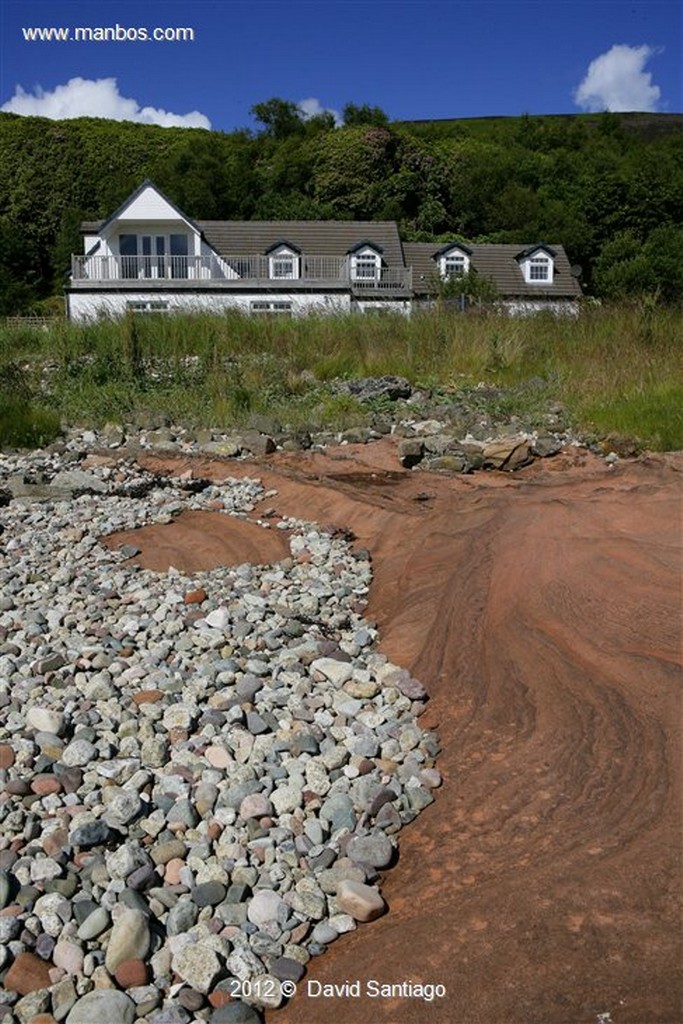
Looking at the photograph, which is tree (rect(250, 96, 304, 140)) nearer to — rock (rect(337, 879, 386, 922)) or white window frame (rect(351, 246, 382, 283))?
white window frame (rect(351, 246, 382, 283))

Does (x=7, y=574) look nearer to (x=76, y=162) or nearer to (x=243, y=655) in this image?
(x=243, y=655)

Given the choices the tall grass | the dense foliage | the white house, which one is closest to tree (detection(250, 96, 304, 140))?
the dense foliage

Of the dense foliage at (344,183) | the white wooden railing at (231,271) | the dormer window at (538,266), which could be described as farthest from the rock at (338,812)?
the dense foliage at (344,183)

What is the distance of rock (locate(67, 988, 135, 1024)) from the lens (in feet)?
7.88

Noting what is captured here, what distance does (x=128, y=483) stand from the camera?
8047 mm

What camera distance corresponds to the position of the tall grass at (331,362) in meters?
10.6

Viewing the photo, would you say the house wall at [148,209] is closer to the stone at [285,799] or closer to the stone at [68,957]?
the stone at [285,799]

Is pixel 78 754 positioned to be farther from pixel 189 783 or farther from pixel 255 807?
pixel 255 807

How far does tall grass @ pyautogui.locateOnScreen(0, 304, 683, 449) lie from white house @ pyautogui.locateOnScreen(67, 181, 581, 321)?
1840 centimetres

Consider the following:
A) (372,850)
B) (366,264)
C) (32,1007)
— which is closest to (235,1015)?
(32,1007)

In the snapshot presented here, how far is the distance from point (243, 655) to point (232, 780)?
1.05 m

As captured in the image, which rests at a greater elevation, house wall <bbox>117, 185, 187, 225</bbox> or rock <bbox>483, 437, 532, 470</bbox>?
house wall <bbox>117, 185, 187, 225</bbox>

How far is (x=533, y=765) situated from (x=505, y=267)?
3638cm

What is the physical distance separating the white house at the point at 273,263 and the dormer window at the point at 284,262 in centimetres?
4
